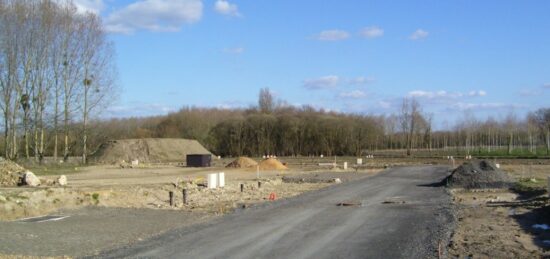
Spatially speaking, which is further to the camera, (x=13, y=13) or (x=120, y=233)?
(x=13, y=13)

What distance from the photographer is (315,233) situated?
47.1 feet

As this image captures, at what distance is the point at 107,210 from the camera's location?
20.4 meters

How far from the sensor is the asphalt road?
457 inches

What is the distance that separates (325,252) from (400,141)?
327 feet

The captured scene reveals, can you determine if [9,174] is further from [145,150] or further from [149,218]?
[145,150]

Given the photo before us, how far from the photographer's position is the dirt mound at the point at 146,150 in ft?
268

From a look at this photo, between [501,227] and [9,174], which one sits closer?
[501,227]

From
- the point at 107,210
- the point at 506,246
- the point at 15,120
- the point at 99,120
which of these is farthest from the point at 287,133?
the point at 506,246

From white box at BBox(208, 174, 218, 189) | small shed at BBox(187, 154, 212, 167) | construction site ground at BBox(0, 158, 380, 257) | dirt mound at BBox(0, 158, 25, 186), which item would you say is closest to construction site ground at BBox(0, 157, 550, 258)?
construction site ground at BBox(0, 158, 380, 257)

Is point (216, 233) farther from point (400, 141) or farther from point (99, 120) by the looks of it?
point (400, 141)

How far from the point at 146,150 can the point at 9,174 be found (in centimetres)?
5659

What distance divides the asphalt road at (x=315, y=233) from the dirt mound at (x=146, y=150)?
62.5 metres

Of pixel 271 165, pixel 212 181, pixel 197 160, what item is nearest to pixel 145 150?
pixel 197 160

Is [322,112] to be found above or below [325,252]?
above
